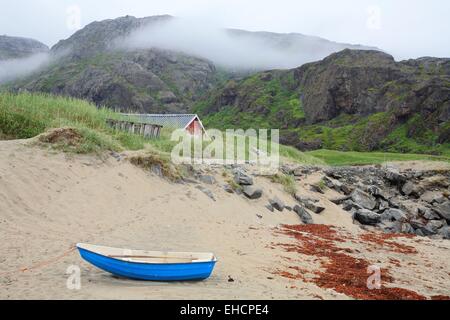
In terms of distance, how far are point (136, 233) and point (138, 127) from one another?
1095cm

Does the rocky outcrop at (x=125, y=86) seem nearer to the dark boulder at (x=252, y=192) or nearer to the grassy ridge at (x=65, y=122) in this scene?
the grassy ridge at (x=65, y=122)

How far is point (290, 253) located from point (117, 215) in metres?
5.88

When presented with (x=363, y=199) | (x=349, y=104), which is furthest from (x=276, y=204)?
(x=349, y=104)

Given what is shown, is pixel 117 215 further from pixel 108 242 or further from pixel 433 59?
pixel 433 59

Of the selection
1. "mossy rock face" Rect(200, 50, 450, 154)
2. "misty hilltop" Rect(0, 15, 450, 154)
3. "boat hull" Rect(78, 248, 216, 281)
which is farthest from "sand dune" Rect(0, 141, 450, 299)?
"misty hilltop" Rect(0, 15, 450, 154)

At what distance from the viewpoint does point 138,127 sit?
23.0 meters

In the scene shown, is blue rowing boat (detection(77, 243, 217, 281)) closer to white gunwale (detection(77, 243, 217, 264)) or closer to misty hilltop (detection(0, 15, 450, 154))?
white gunwale (detection(77, 243, 217, 264))

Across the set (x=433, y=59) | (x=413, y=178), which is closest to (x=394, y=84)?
(x=433, y=59)

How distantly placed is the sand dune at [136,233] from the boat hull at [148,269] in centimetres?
16

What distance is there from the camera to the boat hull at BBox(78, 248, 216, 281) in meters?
7.96

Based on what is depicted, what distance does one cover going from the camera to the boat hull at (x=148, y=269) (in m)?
7.96

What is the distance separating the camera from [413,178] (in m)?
30.5

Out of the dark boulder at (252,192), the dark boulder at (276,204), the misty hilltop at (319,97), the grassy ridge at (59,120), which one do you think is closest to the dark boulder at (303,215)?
the dark boulder at (276,204)
